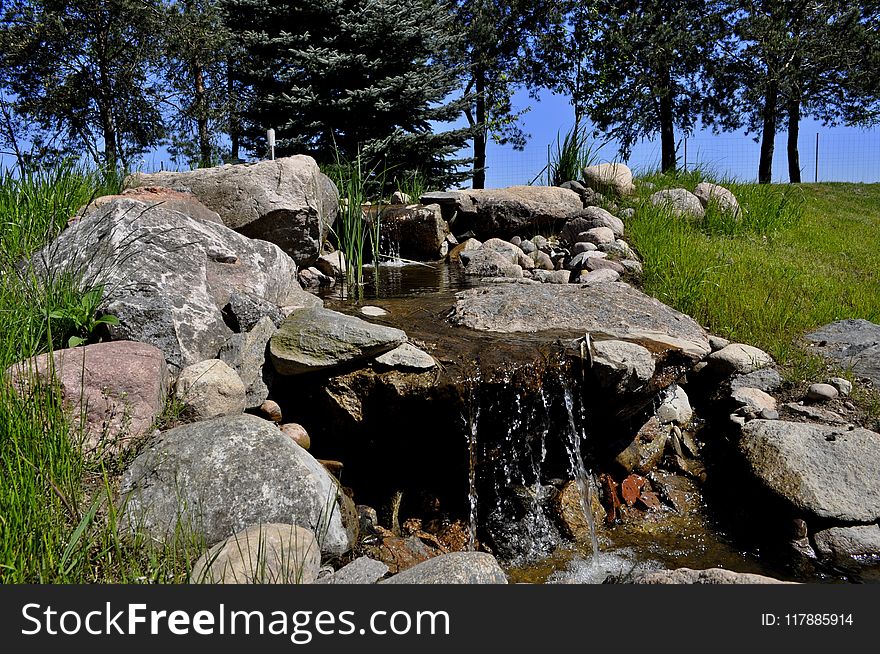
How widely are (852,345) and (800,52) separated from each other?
15421mm

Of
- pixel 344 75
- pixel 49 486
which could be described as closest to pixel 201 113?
pixel 344 75

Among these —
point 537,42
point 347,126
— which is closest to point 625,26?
point 537,42

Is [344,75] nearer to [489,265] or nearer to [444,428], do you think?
[489,265]

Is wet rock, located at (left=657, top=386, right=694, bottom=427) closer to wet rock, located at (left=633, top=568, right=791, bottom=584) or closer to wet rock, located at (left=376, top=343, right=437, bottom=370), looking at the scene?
wet rock, located at (left=376, top=343, right=437, bottom=370)

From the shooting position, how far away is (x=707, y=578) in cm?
215

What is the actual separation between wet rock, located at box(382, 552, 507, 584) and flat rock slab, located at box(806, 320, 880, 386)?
3650 millimetres

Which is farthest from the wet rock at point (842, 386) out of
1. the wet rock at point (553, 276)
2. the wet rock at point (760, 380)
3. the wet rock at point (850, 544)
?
the wet rock at point (553, 276)

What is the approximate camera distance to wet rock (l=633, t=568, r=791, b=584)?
2100mm

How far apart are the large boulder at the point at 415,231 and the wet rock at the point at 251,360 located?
4.15 metres

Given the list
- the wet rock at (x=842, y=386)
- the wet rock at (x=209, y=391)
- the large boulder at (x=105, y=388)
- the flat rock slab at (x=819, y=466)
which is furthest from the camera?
the wet rock at (x=842, y=386)

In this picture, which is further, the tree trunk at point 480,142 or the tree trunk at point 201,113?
the tree trunk at point 480,142

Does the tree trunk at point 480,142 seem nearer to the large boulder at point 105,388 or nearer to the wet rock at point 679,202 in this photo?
the wet rock at point 679,202

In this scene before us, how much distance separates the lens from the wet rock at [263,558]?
198cm

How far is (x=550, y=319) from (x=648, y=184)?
225 inches
